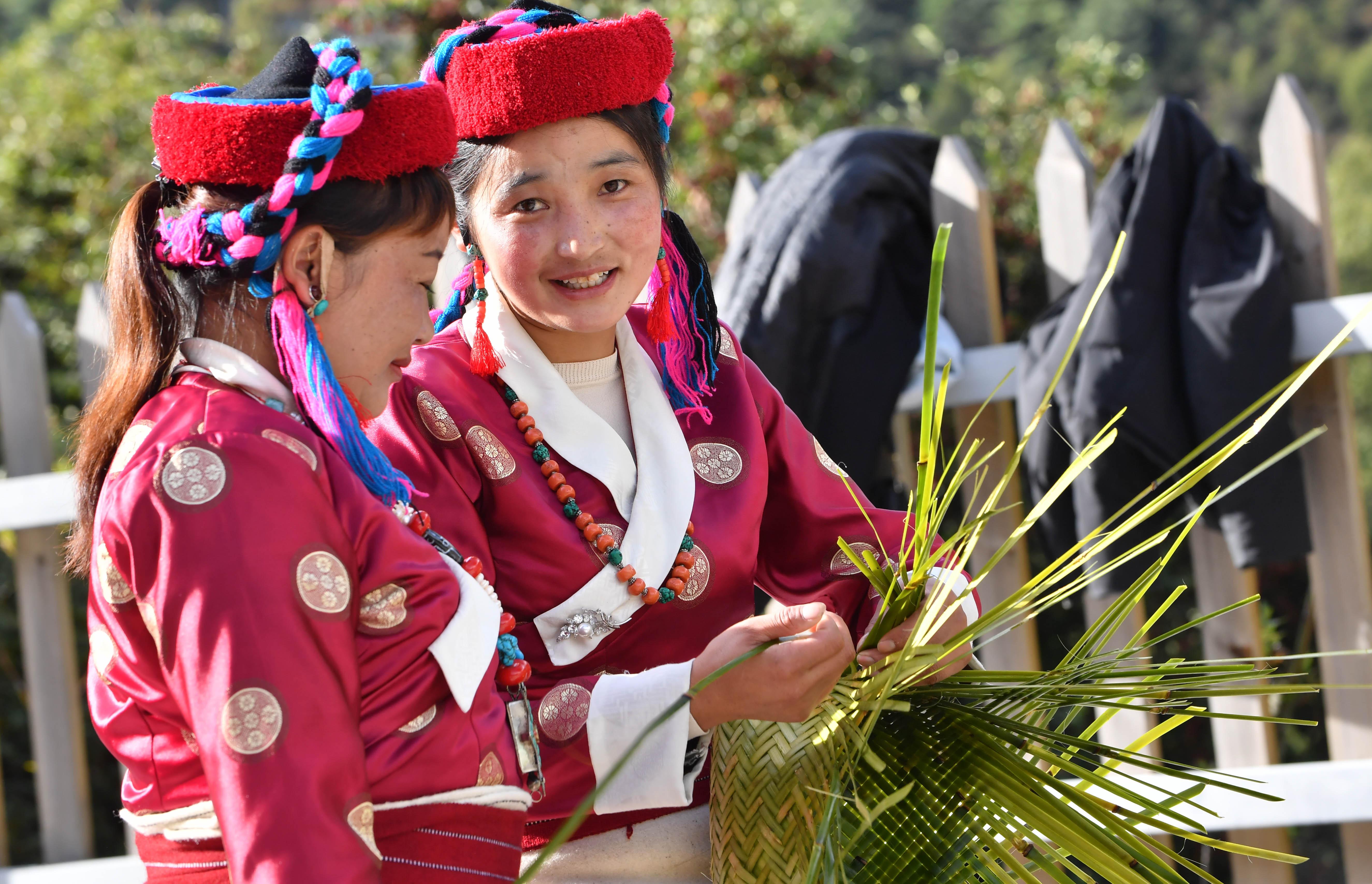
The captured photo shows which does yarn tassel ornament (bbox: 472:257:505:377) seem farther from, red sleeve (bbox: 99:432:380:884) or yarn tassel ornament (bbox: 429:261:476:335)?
red sleeve (bbox: 99:432:380:884)

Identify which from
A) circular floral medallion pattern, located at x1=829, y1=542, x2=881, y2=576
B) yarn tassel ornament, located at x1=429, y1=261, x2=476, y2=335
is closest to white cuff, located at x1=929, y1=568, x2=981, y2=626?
circular floral medallion pattern, located at x1=829, y1=542, x2=881, y2=576

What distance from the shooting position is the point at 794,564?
193 centimetres

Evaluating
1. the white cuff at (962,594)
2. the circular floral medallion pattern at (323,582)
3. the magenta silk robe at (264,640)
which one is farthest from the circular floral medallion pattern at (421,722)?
the white cuff at (962,594)

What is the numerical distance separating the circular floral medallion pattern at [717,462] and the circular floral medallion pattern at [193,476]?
740 mm

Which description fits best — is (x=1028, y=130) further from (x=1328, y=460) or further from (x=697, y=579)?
(x=697, y=579)

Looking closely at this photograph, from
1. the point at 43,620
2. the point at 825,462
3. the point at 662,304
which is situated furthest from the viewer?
the point at 43,620

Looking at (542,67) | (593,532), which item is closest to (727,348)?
(593,532)

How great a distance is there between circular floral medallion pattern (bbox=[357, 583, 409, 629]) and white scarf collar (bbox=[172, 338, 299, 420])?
0.65 feet

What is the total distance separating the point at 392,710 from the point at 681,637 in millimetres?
518

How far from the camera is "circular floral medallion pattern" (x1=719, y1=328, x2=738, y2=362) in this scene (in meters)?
1.91

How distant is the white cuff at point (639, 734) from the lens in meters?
1.46

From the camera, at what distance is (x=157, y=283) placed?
1.33 meters

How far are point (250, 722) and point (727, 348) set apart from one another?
0.99 meters

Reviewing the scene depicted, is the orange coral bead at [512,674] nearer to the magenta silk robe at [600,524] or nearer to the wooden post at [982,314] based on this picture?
the magenta silk robe at [600,524]
